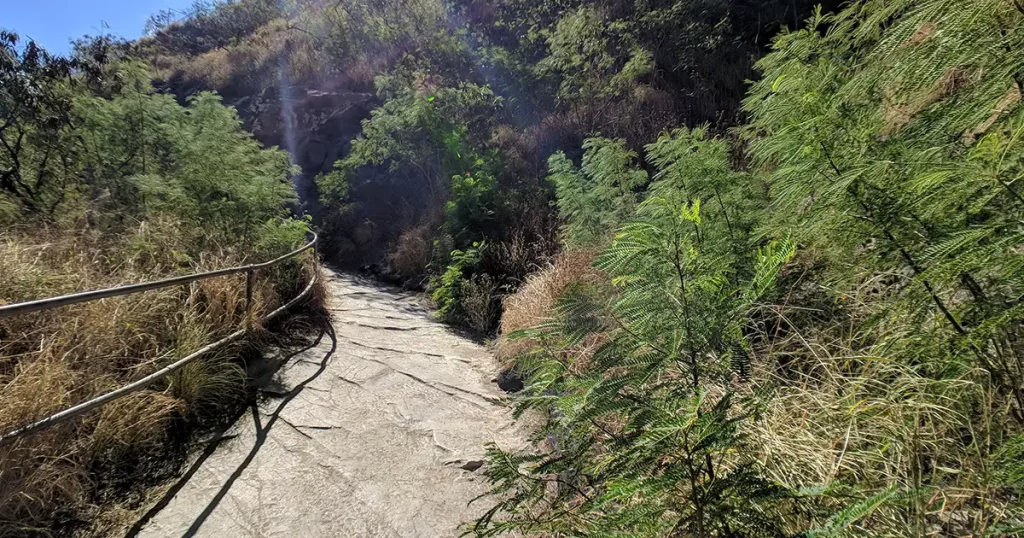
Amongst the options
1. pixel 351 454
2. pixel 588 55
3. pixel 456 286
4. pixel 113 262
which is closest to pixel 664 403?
pixel 351 454

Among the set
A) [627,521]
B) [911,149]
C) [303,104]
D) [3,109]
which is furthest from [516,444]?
→ [303,104]

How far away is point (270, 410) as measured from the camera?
3492 mm

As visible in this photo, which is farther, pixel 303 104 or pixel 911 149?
pixel 303 104

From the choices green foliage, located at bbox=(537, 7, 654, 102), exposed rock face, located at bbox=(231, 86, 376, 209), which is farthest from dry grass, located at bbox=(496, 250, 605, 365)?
exposed rock face, located at bbox=(231, 86, 376, 209)

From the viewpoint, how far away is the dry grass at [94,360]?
2258 millimetres

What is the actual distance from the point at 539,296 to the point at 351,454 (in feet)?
8.45

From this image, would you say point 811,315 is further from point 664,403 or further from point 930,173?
point 664,403

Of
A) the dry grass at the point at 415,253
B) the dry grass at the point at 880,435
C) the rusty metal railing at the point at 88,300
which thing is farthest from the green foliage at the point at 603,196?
the dry grass at the point at 415,253

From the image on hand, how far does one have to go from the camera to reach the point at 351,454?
2.98m

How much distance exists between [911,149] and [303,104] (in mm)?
18727

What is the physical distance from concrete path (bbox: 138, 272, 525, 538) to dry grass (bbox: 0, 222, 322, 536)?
0.41m

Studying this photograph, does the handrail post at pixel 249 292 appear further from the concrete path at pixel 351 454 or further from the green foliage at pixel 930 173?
the green foliage at pixel 930 173

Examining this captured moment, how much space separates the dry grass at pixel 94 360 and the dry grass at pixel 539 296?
8.03 ft

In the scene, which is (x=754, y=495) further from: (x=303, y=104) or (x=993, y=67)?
(x=303, y=104)
